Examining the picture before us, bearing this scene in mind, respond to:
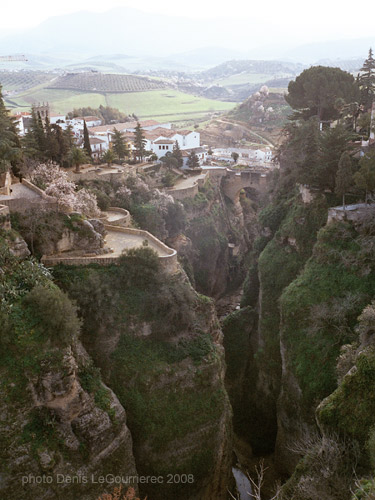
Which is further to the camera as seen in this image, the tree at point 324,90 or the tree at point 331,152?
the tree at point 324,90

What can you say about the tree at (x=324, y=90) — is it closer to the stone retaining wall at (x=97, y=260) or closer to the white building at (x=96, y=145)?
the stone retaining wall at (x=97, y=260)

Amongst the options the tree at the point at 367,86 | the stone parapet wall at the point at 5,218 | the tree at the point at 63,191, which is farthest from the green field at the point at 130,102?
the stone parapet wall at the point at 5,218

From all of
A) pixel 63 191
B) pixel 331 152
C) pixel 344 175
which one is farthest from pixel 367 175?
pixel 63 191

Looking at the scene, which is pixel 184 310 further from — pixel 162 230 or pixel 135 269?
pixel 162 230

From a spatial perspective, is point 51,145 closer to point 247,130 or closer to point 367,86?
point 367,86

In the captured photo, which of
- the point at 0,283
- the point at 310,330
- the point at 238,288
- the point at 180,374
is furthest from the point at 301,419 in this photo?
the point at 238,288

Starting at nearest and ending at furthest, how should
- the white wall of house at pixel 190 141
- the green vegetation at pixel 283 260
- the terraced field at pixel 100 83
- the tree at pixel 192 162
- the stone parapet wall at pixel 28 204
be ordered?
the stone parapet wall at pixel 28 204 → the green vegetation at pixel 283 260 → the tree at pixel 192 162 → the white wall of house at pixel 190 141 → the terraced field at pixel 100 83

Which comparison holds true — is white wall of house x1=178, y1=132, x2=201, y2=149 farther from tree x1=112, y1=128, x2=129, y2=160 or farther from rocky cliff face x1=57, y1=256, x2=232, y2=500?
rocky cliff face x1=57, y1=256, x2=232, y2=500
